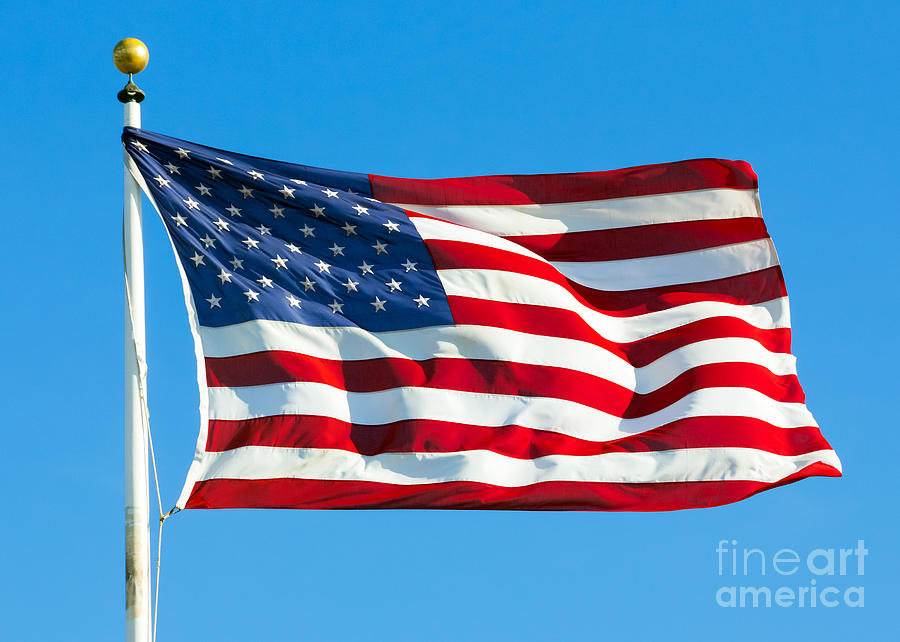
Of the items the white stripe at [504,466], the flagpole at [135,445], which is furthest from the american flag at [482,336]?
the flagpole at [135,445]

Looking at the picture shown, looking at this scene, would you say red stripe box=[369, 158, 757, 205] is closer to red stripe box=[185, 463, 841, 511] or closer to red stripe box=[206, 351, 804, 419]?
red stripe box=[206, 351, 804, 419]

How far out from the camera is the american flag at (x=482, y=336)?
14.4 meters

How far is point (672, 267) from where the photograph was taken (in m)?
17.0

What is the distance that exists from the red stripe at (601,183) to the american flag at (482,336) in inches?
0.9

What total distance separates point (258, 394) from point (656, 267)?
201 inches

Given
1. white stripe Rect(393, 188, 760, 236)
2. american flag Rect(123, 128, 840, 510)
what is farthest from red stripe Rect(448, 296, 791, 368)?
white stripe Rect(393, 188, 760, 236)

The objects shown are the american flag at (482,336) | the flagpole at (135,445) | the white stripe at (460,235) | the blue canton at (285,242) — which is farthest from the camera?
the white stripe at (460,235)

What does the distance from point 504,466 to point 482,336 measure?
60.0 inches

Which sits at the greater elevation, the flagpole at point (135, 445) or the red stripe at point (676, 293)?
the red stripe at point (676, 293)

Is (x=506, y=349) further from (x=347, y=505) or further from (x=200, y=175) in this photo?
(x=200, y=175)

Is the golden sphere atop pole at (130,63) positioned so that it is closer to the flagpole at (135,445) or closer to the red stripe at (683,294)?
the flagpole at (135,445)

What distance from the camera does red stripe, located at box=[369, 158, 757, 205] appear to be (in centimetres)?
1698

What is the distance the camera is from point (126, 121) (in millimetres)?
14531

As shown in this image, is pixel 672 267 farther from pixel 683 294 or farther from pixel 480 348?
pixel 480 348
